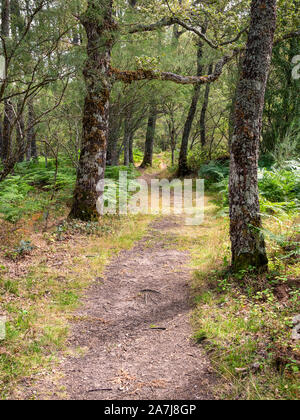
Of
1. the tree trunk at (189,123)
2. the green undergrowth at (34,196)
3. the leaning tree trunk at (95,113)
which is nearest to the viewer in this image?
the leaning tree trunk at (95,113)

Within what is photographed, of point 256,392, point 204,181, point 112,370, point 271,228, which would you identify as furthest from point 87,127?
point 204,181

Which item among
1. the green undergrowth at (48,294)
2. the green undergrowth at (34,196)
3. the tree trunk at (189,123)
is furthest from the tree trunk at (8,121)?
the tree trunk at (189,123)

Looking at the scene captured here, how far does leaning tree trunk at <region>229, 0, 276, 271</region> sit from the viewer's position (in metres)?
4.45

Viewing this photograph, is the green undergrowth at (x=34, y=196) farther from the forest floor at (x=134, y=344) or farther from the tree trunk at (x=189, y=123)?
the tree trunk at (x=189, y=123)

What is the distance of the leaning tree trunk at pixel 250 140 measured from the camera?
14.6 ft

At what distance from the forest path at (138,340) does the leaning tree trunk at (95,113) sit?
2353 mm

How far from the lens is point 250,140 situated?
15.0 feet

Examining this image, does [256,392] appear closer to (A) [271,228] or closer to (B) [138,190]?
(A) [271,228]

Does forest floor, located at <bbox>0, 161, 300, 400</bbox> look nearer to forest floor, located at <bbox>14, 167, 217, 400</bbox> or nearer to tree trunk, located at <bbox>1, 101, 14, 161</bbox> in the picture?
forest floor, located at <bbox>14, 167, 217, 400</bbox>

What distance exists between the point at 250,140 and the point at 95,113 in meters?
4.29

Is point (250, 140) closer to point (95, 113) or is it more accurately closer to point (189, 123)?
point (95, 113)

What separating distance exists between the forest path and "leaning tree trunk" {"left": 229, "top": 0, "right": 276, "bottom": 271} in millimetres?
1244

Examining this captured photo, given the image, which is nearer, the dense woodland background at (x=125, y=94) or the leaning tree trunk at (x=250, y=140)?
the leaning tree trunk at (x=250, y=140)

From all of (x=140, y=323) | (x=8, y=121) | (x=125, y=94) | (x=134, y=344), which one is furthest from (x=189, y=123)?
(x=134, y=344)
